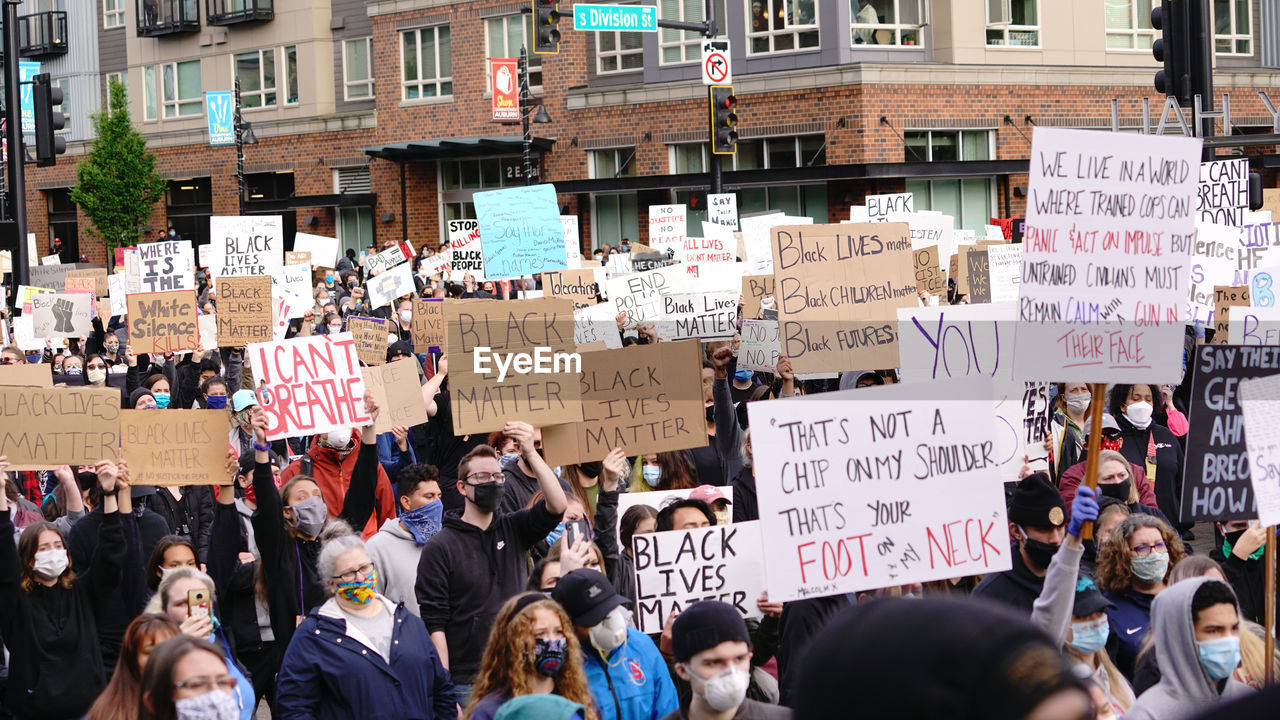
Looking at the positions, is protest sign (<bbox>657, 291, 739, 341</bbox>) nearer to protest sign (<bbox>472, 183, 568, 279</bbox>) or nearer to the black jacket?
protest sign (<bbox>472, 183, 568, 279</bbox>)

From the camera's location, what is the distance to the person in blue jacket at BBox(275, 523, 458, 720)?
17.7 ft

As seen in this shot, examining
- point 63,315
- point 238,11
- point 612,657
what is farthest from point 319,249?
point 612,657

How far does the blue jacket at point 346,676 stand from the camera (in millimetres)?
5391

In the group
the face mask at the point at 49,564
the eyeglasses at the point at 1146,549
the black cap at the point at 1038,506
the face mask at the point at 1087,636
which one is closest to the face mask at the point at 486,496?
the face mask at the point at 49,564

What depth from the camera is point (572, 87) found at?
36.5 m

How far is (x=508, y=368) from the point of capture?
8.10 meters

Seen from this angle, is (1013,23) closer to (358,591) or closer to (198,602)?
(358,591)

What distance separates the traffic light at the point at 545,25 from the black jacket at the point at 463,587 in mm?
15558

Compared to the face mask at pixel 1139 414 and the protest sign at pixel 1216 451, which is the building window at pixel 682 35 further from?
the protest sign at pixel 1216 451

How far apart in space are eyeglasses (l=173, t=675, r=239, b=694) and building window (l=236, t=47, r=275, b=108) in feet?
137

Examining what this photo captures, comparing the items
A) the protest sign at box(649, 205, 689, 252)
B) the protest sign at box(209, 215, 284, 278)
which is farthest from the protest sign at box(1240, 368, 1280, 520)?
the protest sign at box(649, 205, 689, 252)

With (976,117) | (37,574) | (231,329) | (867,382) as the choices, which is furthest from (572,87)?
(37,574)

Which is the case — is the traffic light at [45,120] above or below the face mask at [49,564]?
above

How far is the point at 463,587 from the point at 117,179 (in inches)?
1608
